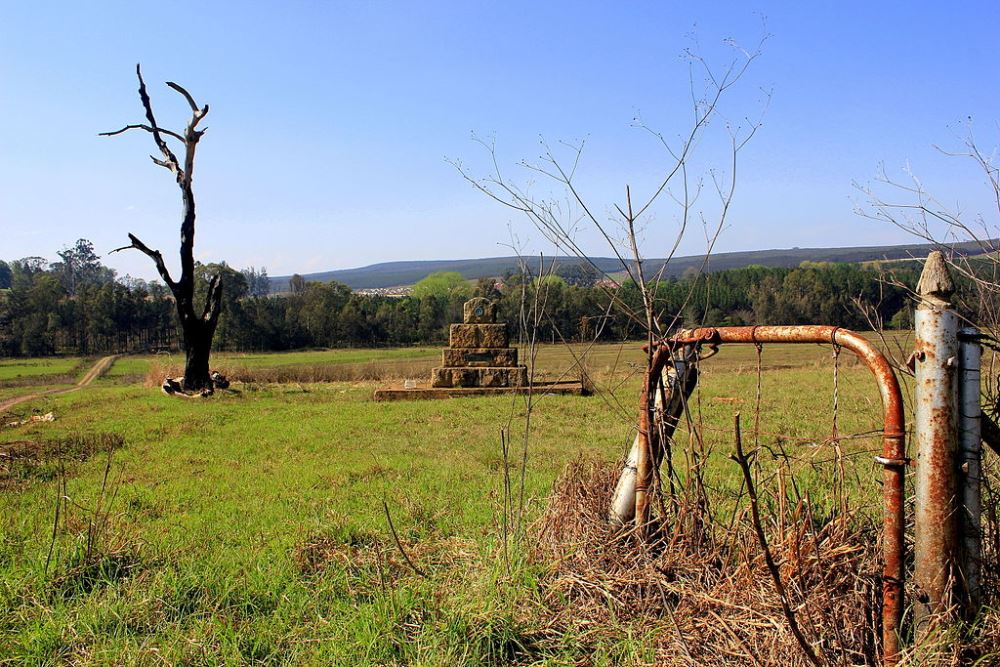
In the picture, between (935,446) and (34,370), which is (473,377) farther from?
(34,370)

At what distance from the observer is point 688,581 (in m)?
2.83

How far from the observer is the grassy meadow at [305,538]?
2889 millimetres

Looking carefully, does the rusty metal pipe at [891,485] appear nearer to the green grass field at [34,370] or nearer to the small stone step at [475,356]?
the small stone step at [475,356]

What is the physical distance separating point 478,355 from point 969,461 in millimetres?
12538

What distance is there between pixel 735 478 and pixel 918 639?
308 centimetres

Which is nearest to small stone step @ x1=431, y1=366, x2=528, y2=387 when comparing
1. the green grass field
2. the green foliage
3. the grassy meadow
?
the grassy meadow

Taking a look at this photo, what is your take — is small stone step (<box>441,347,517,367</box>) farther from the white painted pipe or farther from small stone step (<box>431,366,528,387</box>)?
the white painted pipe

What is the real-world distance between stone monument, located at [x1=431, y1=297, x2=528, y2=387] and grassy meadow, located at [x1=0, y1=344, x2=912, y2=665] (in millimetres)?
4428

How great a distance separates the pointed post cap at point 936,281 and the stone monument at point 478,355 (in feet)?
39.7

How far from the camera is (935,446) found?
7.41 ft

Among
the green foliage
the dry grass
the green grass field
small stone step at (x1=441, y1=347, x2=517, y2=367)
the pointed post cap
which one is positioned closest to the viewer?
the pointed post cap

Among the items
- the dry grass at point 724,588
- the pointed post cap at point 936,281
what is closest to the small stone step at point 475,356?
the dry grass at point 724,588

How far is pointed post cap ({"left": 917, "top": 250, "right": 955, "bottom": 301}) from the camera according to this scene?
7.20 ft

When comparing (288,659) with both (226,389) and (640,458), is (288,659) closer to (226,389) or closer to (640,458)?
(640,458)
